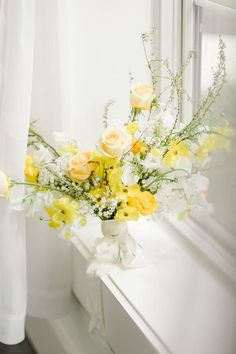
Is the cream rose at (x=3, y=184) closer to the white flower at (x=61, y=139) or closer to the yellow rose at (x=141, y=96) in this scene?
the white flower at (x=61, y=139)

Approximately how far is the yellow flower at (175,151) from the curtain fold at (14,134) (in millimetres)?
373

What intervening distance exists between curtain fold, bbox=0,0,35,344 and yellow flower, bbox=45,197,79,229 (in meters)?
0.11

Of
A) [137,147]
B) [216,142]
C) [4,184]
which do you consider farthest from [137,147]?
[4,184]

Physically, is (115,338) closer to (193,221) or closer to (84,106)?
(193,221)

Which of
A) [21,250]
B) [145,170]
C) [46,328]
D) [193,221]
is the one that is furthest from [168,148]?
[46,328]

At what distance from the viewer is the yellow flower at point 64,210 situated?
1718mm

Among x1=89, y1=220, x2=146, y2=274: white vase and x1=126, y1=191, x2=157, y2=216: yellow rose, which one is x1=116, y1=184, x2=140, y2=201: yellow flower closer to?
x1=126, y1=191, x2=157, y2=216: yellow rose

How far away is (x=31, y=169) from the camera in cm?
177

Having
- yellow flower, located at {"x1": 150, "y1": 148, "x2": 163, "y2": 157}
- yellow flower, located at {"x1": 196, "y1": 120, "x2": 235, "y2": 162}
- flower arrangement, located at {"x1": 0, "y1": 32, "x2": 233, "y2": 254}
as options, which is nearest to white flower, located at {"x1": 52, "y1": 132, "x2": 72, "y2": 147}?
flower arrangement, located at {"x1": 0, "y1": 32, "x2": 233, "y2": 254}

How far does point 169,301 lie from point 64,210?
0.35 meters

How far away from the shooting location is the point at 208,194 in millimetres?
1665

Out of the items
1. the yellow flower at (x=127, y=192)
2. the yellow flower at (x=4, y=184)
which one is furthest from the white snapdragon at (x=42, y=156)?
the yellow flower at (x=127, y=192)

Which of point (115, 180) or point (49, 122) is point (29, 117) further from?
point (115, 180)

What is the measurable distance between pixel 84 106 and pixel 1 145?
1.11 feet
